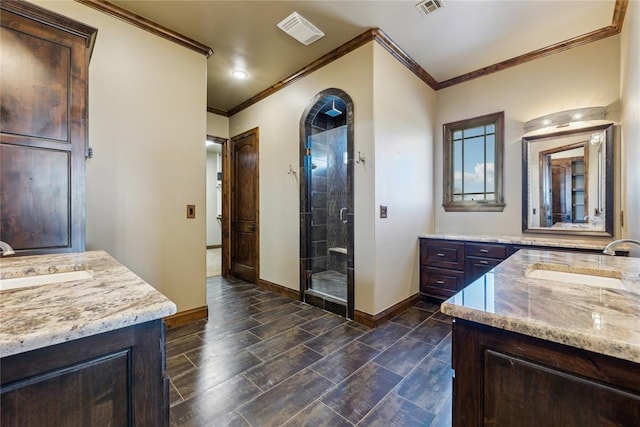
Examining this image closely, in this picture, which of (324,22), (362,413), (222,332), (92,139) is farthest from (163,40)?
(362,413)

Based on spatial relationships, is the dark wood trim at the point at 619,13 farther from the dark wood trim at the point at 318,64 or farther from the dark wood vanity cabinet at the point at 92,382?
the dark wood vanity cabinet at the point at 92,382

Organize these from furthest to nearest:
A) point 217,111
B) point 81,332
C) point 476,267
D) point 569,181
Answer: point 217,111
point 476,267
point 569,181
point 81,332

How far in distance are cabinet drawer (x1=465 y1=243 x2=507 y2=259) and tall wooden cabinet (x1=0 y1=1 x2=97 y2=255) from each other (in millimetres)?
3441

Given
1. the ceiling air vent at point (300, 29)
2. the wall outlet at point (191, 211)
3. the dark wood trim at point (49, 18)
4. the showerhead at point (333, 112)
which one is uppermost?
the ceiling air vent at point (300, 29)

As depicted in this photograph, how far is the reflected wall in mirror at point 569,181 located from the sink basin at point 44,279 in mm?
3918

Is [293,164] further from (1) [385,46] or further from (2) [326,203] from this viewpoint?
(1) [385,46]

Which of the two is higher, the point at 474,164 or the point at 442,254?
the point at 474,164

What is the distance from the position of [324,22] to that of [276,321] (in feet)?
9.68

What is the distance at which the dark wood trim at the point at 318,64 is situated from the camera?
266 cm

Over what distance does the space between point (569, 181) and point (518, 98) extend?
3.58 ft

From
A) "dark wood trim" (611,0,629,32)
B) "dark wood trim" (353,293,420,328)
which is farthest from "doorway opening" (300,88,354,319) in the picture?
"dark wood trim" (611,0,629,32)

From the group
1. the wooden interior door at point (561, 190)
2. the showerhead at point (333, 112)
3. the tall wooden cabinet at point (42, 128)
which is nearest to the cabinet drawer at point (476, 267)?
the wooden interior door at point (561, 190)

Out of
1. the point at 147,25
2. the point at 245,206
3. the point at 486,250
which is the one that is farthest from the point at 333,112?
the point at 486,250

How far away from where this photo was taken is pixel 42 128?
1.46 metres
